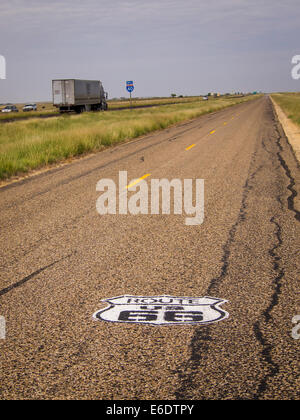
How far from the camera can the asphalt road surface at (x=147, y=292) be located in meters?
2.75

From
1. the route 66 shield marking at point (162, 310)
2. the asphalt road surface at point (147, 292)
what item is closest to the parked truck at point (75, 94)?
the asphalt road surface at point (147, 292)

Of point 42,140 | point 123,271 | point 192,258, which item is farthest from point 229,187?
point 42,140

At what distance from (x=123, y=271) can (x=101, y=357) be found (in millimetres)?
1647

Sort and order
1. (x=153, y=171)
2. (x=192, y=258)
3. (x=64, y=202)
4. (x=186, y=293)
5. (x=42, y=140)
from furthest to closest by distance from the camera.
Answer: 1. (x=42, y=140)
2. (x=153, y=171)
3. (x=64, y=202)
4. (x=192, y=258)
5. (x=186, y=293)

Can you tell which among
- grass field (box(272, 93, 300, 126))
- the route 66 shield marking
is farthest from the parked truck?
the route 66 shield marking

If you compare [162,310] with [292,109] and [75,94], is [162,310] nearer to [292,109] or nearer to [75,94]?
[75,94]

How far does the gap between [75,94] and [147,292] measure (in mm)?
42943

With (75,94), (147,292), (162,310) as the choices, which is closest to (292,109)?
(75,94)

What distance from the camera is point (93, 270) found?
183 inches

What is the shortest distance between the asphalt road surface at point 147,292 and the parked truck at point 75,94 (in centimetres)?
3744

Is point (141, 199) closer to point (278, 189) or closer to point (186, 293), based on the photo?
point (278, 189)

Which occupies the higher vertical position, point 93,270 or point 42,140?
point 42,140

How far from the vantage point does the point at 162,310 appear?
3.72 m

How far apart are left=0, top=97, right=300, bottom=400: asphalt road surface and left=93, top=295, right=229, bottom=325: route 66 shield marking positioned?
0.25 ft
